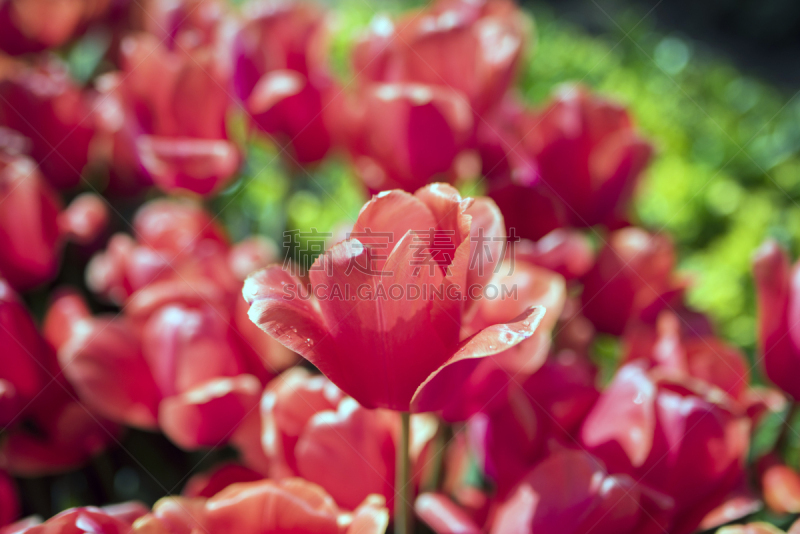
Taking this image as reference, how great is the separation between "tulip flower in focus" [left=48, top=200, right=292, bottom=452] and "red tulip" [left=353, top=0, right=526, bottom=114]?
21 centimetres

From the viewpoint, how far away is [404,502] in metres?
0.37

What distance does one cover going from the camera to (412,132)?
0.52m

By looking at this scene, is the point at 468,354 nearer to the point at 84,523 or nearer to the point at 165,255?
the point at 84,523

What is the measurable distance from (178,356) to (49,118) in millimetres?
329

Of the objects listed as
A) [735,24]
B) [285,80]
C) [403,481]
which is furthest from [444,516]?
[735,24]

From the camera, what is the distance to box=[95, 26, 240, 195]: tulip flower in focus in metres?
0.59

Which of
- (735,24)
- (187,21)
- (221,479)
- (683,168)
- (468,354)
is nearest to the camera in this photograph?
(468,354)

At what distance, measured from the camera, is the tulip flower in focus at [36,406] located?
0.46 m

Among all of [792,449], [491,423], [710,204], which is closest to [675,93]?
[710,204]

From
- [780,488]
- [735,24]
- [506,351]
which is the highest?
[506,351]

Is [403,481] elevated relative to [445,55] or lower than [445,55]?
lower

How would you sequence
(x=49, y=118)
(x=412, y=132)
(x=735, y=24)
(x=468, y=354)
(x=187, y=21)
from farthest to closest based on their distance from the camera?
(x=735, y=24) → (x=187, y=21) → (x=49, y=118) → (x=412, y=132) → (x=468, y=354)

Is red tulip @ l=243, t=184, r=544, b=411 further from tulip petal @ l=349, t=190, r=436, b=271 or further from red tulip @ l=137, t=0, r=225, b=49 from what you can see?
red tulip @ l=137, t=0, r=225, b=49

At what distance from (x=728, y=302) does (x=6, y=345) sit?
97 cm
